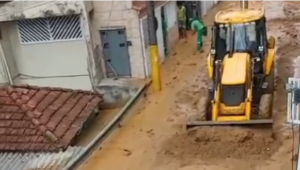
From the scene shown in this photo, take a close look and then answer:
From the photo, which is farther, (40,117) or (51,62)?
(51,62)

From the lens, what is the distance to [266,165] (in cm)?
1090

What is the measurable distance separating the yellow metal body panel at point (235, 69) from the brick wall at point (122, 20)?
5119mm

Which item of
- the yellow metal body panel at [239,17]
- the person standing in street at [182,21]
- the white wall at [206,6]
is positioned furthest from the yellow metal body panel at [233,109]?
the white wall at [206,6]

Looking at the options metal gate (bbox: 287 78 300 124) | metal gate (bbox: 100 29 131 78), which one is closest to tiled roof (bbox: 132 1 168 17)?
metal gate (bbox: 100 29 131 78)

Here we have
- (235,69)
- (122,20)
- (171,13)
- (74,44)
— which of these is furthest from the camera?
(171,13)

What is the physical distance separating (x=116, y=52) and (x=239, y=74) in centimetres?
667

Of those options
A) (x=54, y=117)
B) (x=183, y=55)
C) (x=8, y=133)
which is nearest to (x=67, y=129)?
(x=54, y=117)

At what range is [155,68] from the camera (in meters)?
16.9

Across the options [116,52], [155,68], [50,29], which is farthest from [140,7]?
[50,29]

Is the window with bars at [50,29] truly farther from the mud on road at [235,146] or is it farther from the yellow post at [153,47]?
the mud on road at [235,146]

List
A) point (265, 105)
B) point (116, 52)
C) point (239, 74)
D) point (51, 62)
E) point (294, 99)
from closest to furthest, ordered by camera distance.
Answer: point (294, 99), point (265, 105), point (239, 74), point (116, 52), point (51, 62)

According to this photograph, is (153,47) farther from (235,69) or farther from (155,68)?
(235,69)

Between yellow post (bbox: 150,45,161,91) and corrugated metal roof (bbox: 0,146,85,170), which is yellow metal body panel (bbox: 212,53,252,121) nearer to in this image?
corrugated metal roof (bbox: 0,146,85,170)

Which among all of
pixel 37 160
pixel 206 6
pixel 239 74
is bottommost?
pixel 206 6
